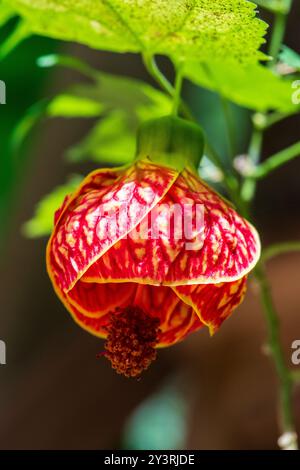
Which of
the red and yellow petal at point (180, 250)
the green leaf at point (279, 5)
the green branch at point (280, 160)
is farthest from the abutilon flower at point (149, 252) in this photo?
the green leaf at point (279, 5)

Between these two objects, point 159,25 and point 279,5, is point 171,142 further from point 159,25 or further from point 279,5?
point 279,5

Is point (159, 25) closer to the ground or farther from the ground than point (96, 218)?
farther from the ground

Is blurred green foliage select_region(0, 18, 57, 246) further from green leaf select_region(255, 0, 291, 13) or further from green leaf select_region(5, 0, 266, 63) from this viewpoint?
green leaf select_region(5, 0, 266, 63)

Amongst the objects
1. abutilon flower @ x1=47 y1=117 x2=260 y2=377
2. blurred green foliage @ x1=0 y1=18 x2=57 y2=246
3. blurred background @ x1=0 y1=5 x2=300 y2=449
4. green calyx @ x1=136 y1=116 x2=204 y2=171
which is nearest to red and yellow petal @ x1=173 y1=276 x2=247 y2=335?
abutilon flower @ x1=47 y1=117 x2=260 y2=377

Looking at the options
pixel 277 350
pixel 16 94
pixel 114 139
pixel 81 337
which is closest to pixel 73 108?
pixel 114 139

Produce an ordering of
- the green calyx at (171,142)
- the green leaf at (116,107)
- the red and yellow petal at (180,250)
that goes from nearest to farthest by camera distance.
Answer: the red and yellow petal at (180,250), the green calyx at (171,142), the green leaf at (116,107)

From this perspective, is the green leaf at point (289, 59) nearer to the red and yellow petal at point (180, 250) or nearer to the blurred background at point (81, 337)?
the red and yellow petal at point (180, 250)
